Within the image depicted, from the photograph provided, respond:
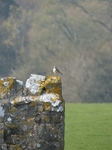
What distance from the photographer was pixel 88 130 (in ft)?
56.1

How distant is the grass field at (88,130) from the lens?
13414 mm

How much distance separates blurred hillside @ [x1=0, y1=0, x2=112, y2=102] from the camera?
36.3 meters

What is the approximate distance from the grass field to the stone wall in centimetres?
473

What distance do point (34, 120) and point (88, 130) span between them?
30.6 feet

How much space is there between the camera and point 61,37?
1531 inches

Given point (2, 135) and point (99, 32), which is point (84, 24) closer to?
point (99, 32)

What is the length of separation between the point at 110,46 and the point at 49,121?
29.8 m

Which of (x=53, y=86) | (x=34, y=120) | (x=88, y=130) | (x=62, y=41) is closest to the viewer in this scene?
(x=34, y=120)

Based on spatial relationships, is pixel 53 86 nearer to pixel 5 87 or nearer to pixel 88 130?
pixel 5 87


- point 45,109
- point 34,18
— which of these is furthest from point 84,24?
point 45,109

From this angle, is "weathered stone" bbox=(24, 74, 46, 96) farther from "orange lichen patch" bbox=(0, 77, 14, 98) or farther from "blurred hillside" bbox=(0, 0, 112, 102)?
"blurred hillside" bbox=(0, 0, 112, 102)

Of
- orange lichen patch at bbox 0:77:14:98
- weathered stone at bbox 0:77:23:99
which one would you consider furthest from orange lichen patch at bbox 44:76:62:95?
orange lichen patch at bbox 0:77:14:98

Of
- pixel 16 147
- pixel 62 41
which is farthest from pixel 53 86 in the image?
pixel 62 41

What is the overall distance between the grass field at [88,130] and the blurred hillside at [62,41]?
12.1 m
